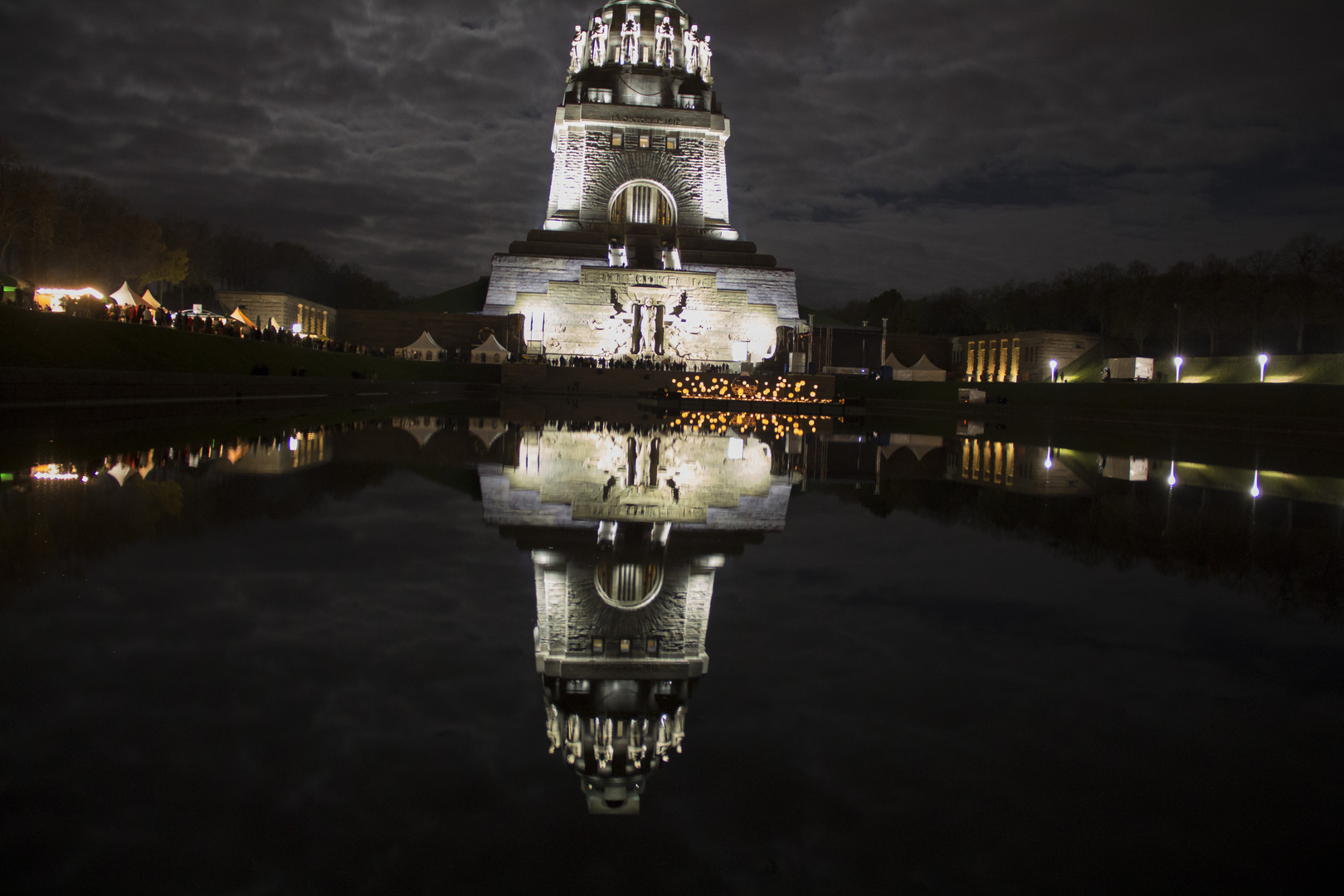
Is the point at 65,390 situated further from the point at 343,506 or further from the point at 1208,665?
the point at 1208,665

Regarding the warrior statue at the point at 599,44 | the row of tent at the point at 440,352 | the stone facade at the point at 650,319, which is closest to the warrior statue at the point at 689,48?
the warrior statue at the point at 599,44

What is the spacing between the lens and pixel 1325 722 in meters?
2.63

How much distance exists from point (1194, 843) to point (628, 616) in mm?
2229

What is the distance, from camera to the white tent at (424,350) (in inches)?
1844

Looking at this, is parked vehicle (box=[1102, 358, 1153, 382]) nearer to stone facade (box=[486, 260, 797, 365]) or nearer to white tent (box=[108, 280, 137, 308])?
stone facade (box=[486, 260, 797, 365])

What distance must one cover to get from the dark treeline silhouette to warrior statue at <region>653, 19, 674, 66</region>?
97.4 ft

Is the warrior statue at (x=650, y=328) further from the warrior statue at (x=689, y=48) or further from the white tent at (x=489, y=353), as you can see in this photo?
the warrior statue at (x=689, y=48)

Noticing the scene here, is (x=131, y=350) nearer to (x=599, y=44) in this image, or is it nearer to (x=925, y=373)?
(x=925, y=373)

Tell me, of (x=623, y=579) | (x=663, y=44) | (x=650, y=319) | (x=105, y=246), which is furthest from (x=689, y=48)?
(x=623, y=579)

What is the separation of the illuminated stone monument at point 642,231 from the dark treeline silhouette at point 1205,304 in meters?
19.3

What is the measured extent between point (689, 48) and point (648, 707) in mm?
56472

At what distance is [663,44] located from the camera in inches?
2088

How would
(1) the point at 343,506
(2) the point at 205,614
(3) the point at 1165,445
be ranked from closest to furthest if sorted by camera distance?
(2) the point at 205,614, (1) the point at 343,506, (3) the point at 1165,445

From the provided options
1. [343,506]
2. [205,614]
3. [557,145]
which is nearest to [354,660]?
[205,614]
